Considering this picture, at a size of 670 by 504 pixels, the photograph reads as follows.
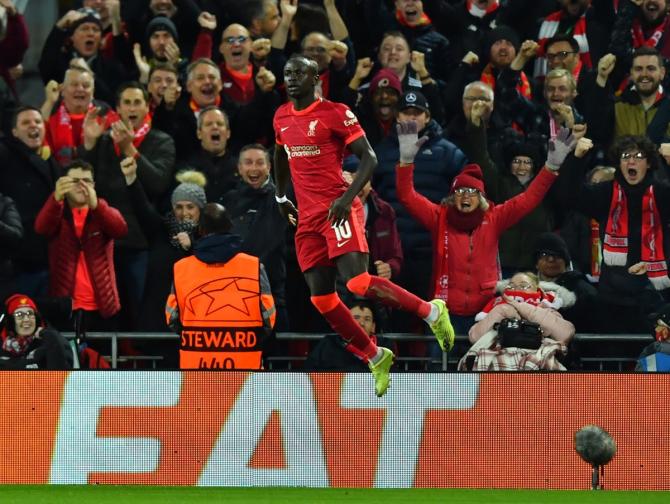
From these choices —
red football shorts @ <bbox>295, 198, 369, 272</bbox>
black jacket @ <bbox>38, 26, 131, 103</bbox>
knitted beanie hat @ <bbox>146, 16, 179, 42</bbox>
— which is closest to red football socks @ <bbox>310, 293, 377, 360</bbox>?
red football shorts @ <bbox>295, 198, 369, 272</bbox>

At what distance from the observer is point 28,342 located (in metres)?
12.1

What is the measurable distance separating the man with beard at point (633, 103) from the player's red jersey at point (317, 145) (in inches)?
167

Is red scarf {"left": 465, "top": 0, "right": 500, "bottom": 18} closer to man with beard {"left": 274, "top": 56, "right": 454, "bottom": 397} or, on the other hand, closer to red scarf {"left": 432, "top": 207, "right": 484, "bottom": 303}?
red scarf {"left": 432, "top": 207, "right": 484, "bottom": 303}

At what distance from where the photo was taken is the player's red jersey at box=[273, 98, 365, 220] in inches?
413

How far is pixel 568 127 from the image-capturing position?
13789 millimetres

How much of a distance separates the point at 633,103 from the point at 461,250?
98.0 inches

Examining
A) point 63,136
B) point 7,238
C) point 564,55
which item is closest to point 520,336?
point 564,55

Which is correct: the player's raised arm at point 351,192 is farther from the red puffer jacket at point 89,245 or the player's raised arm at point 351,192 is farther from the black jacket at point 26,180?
the black jacket at point 26,180

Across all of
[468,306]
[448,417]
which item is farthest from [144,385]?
[468,306]

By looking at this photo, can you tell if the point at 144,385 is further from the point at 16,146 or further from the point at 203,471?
the point at 16,146

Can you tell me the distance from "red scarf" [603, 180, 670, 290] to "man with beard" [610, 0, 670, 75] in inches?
88.0

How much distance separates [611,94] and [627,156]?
1.35 m

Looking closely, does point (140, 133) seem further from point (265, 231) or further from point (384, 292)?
point (384, 292)

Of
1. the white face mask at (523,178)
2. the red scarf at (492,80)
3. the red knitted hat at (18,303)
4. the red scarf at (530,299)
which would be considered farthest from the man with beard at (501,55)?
the red knitted hat at (18,303)
